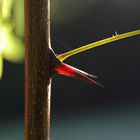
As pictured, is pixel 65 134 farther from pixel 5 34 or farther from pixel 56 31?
pixel 5 34

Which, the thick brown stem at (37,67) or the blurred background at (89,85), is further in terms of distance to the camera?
the blurred background at (89,85)

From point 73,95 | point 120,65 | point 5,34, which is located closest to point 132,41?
point 120,65

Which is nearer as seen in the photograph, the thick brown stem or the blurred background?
the thick brown stem

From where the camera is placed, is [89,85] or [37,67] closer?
[37,67]
